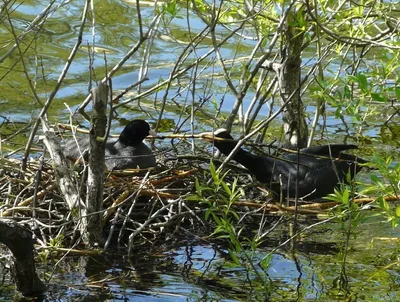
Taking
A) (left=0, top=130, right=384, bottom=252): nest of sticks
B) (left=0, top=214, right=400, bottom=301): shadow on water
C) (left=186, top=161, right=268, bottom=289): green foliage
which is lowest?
(left=0, top=214, right=400, bottom=301): shadow on water

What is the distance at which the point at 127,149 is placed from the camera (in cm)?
714

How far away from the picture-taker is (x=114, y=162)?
6957 millimetres

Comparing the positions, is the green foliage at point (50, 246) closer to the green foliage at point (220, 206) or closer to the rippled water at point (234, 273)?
the rippled water at point (234, 273)

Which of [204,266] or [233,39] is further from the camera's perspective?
[233,39]

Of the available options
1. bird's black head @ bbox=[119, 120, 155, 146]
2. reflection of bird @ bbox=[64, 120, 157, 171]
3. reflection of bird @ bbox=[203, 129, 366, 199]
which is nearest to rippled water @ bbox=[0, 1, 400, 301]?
reflection of bird @ bbox=[203, 129, 366, 199]

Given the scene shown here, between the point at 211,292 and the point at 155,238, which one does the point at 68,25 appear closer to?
the point at 155,238

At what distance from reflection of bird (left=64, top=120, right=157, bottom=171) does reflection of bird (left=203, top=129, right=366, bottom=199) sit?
518 millimetres

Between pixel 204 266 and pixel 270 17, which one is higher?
pixel 270 17

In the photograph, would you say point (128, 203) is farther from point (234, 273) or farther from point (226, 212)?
point (226, 212)

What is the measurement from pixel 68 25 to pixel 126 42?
3.03 feet

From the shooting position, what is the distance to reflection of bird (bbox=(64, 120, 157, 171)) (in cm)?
683

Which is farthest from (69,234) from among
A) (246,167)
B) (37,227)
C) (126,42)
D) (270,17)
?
(126,42)

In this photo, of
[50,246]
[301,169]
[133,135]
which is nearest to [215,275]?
[50,246]

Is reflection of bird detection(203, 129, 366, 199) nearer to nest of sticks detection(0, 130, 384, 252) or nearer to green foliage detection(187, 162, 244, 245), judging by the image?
nest of sticks detection(0, 130, 384, 252)
